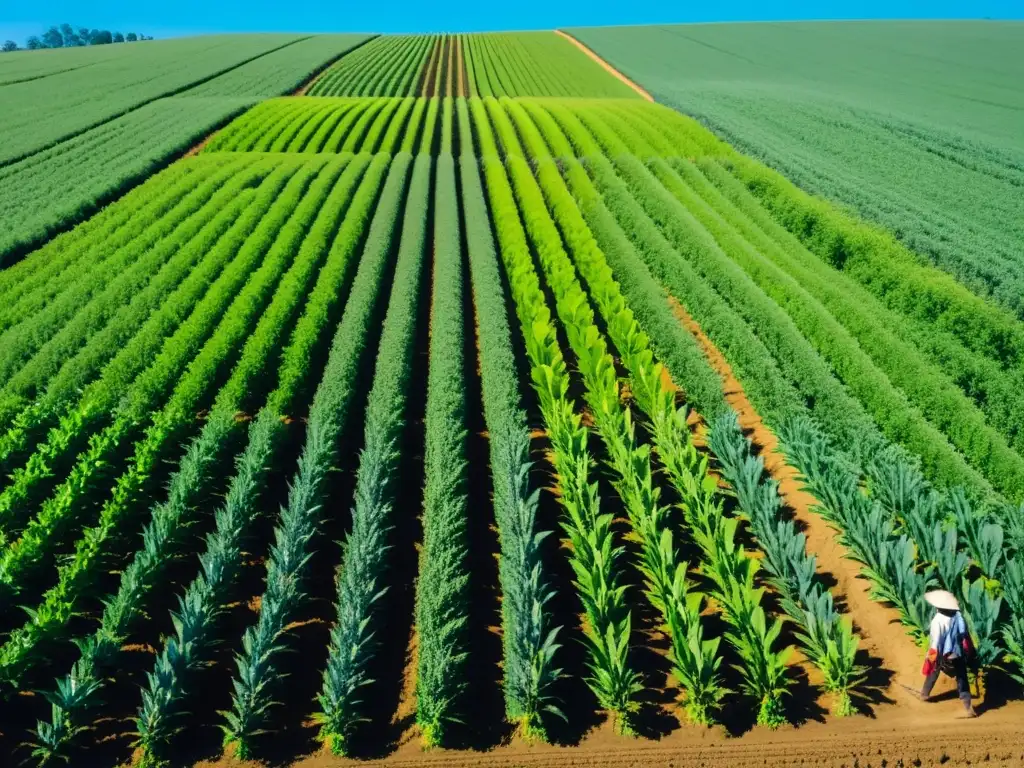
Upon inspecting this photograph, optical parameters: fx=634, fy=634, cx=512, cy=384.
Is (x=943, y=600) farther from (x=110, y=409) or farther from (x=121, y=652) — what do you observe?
(x=110, y=409)

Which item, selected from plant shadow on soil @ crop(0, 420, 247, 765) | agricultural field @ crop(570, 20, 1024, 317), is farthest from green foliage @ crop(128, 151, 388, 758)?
agricultural field @ crop(570, 20, 1024, 317)

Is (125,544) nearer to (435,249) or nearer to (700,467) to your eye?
(700,467)

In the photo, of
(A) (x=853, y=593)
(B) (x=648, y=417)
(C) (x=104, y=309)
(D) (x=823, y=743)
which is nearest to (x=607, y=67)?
(C) (x=104, y=309)

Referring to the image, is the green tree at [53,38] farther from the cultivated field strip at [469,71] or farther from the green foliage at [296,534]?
the green foliage at [296,534]

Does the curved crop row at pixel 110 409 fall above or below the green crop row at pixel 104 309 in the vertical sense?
below

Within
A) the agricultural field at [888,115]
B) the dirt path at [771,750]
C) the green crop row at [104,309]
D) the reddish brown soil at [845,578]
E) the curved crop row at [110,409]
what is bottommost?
→ the dirt path at [771,750]

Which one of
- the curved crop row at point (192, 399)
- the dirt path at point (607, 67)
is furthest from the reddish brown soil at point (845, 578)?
the dirt path at point (607, 67)

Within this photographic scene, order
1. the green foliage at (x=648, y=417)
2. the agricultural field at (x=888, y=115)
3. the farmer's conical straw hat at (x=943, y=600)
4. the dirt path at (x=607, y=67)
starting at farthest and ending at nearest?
the dirt path at (x=607, y=67)
the agricultural field at (x=888, y=115)
the green foliage at (x=648, y=417)
the farmer's conical straw hat at (x=943, y=600)

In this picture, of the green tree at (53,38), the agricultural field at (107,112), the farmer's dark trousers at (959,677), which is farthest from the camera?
the green tree at (53,38)
